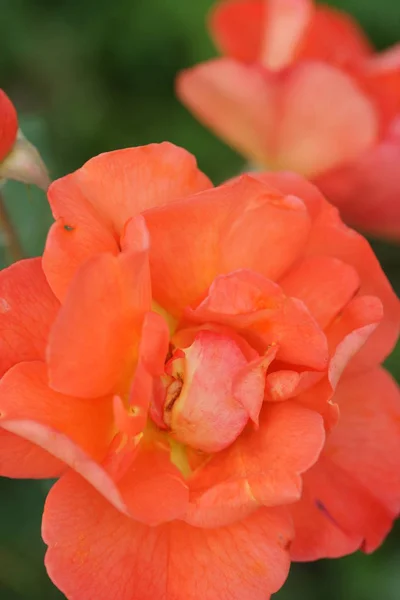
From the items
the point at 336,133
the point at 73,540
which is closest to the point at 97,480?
the point at 73,540

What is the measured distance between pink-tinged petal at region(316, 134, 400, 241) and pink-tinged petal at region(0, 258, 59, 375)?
40cm

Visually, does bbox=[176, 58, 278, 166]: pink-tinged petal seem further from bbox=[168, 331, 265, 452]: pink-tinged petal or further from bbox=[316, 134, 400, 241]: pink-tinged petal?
bbox=[168, 331, 265, 452]: pink-tinged petal

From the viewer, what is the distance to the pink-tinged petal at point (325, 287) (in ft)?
1.75

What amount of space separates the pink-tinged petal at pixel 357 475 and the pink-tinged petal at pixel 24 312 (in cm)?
20

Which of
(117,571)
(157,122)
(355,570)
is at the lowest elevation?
(355,570)

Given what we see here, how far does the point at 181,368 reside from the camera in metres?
0.53

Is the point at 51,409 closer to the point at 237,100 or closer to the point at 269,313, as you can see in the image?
the point at 269,313

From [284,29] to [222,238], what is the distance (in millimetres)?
404

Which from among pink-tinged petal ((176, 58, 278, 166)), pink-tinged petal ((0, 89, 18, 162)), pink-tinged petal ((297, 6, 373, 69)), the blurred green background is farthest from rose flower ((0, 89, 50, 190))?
the blurred green background

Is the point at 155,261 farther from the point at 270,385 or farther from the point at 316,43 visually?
the point at 316,43

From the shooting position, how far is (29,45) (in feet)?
4.02

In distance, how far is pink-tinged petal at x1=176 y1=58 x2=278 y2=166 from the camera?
2.54 feet

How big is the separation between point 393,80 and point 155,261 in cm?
44

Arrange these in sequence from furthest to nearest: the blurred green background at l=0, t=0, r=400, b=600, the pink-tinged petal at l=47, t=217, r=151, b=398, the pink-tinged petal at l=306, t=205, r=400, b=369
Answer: the blurred green background at l=0, t=0, r=400, b=600 → the pink-tinged petal at l=306, t=205, r=400, b=369 → the pink-tinged petal at l=47, t=217, r=151, b=398
